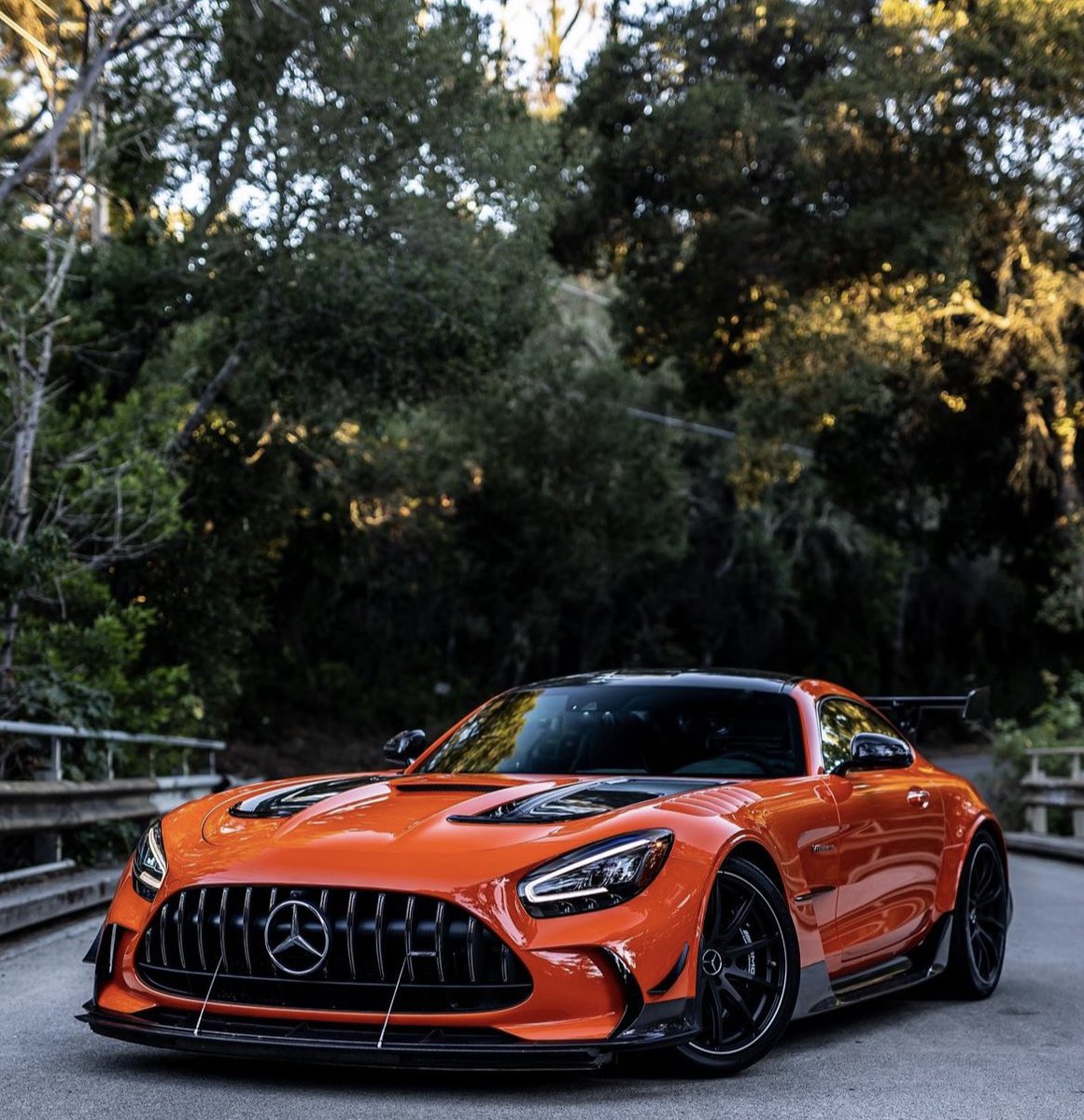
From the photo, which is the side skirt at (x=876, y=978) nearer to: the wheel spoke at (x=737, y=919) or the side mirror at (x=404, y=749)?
the wheel spoke at (x=737, y=919)

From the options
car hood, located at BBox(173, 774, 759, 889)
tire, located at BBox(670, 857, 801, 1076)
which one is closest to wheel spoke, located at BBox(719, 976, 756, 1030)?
tire, located at BBox(670, 857, 801, 1076)

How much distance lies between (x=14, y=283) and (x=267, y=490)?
883cm

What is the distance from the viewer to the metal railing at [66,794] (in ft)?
35.0

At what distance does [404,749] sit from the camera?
767 centimetres

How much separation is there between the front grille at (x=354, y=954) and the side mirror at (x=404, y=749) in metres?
2.22

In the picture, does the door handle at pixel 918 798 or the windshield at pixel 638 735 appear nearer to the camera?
the windshield at pixel 638 735

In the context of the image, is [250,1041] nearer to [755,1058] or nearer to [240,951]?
[240,951]

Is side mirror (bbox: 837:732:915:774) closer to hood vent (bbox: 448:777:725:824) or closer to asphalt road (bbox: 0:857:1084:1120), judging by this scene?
hood vent (bbox: 448:777:725:824)

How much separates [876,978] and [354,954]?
2.67 meters

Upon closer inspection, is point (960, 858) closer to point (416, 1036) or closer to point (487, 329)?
point (416, 1036)

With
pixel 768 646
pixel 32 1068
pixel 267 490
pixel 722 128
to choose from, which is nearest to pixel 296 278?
pixel 267 490

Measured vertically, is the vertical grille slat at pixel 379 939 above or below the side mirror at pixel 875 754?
below

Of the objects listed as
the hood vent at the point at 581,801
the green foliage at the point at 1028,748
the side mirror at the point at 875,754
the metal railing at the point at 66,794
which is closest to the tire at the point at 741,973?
the hood vent at the point at 581,801

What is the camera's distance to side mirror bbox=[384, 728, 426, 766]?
7.64 metres
